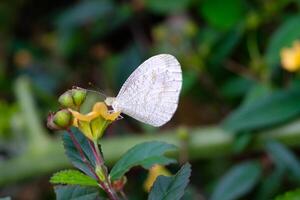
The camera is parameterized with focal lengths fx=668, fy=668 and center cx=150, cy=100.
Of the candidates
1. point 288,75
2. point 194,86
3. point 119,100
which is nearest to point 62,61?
point 194,86

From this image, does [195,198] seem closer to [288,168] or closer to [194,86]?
[288,168]

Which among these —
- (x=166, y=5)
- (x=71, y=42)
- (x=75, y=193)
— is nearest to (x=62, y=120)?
(x=75, y=193)

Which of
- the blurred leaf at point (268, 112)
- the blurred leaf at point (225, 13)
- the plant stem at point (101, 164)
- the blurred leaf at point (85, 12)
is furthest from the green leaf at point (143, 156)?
the blurred leaf at point (85, 12)

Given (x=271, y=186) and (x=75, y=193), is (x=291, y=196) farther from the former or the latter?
(x=271, y=186)

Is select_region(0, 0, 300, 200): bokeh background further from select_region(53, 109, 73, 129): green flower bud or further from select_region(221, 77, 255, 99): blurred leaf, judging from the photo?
select_region(53, 109, 73, 129): green flower bud

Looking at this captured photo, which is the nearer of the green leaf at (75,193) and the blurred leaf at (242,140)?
the green leaf at (75,193)

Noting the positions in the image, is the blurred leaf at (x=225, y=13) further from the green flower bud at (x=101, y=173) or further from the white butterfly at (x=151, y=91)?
the green flower bud at (x=101, y=173)

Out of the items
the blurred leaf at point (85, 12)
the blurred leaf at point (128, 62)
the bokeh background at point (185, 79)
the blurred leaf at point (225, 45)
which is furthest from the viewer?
the blurred leaf at point (85, 12)
